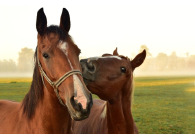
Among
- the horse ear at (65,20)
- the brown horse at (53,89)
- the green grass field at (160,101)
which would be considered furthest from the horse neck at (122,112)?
the green grass field at (160,101)

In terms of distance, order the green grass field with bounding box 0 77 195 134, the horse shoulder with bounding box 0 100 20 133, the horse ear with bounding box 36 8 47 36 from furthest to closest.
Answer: the green grass field with bounding box 0 77 195 134 → the horse shoulder with bounding box 0 100 20 133 → the horse ear with bounding box 36 8 47 36

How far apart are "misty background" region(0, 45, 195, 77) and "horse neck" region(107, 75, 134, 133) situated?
1.57 metres

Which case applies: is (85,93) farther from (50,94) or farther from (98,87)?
(98,87)

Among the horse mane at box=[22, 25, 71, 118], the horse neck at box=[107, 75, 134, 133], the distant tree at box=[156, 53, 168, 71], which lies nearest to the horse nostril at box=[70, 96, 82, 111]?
the horse mane at box=[22, 25, 71, 118]

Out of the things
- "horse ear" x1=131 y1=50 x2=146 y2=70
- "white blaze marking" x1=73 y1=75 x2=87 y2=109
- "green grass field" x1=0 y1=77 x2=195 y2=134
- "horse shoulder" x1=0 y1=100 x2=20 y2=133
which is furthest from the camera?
"green grass field" x1=0 y1=77 x2=195 y2=134

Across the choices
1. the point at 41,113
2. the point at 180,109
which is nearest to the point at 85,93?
the point at 41,113

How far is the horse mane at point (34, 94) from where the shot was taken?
2.28m

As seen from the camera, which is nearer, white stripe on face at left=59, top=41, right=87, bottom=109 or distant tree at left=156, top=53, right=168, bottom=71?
white stripe on face at left=59, top=41, right=87, bottom=109

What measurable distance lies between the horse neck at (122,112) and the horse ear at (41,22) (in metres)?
1.37

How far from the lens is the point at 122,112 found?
2.97 meters

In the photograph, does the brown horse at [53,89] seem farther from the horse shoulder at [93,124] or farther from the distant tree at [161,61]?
the distant tree at [161,61]

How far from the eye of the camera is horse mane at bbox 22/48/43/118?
228 centimetres

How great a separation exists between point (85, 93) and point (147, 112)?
16.0ft

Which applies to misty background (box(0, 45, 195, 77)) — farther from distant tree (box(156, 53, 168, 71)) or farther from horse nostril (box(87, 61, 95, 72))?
horse nostril (box(87, 61, 95, 72))
